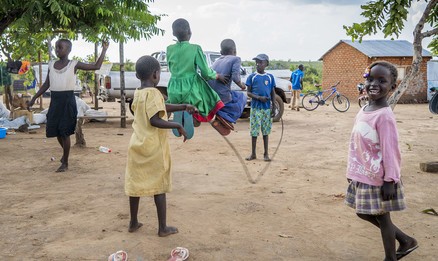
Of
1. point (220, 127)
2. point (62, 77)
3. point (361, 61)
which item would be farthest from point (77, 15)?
point (361, 61)

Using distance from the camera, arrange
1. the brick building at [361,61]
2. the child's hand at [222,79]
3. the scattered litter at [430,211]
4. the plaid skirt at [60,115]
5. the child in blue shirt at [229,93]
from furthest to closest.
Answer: the brick building at [361,61] < the plaid skirt at [60,115] < the child in blue shirt at [229,93] < the child's hand at [222,79] < the scattered litter at [430,211]

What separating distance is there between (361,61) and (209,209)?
22.5 m

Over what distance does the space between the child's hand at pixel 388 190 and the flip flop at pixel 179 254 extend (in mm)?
1528

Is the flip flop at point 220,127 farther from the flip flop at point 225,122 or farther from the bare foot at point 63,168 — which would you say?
the bare foot at point 63,168

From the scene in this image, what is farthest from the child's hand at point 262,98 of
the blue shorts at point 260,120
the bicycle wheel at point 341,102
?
the bicycle wheel at point 341,102

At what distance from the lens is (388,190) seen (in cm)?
297

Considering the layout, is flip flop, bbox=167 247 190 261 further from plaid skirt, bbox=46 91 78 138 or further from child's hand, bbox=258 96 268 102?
child's hand, bbox=258 96 268 102

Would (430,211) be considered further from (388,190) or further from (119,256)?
(119,256)

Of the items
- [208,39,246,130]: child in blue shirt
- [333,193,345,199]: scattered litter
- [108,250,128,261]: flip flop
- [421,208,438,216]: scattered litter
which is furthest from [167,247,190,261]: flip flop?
[421,208,438,216]: scattered litter

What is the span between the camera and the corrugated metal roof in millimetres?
24891

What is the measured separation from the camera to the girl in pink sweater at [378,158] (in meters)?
2.95

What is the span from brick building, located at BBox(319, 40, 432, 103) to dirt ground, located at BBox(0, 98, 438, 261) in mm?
17540

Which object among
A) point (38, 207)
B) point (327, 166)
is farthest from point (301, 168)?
point (38, 207)

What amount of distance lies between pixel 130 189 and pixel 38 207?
1.64 m
